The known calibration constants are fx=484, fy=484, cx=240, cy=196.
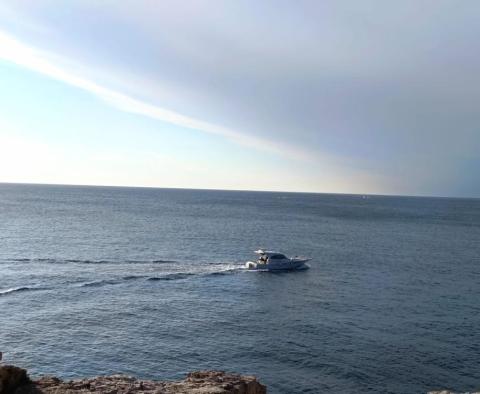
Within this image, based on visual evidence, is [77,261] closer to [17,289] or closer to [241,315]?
[17,289]

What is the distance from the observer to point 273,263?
8606 centimetres

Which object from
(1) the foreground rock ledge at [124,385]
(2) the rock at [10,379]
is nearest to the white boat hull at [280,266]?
(1) the foreground rock ledge at [124,385]

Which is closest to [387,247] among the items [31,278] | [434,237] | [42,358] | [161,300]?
[434,237]

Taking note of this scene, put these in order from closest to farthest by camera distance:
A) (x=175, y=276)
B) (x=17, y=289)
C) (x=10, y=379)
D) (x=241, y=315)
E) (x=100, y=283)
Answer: (x=10, y=379), (x=241, y=315), (x=17, y=289), (x=100, y=283), (x=175, y=276)

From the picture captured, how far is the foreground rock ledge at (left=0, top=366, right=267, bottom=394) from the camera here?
20.3 metres

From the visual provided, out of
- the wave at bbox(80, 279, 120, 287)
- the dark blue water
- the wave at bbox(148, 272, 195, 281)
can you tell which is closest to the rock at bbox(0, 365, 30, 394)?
the dark blue water

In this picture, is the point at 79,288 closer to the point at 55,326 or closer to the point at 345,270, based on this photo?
the point at 55,326

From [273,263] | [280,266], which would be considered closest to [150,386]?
[273,263]

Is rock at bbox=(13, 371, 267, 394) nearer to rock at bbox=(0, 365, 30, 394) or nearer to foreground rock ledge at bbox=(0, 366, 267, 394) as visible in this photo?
foreground rock ledge at bbox=(0, 366, 267, 394)

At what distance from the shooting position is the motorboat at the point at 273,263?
280 feet

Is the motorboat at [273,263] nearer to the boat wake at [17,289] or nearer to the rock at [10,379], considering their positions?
the boat wake at [17,289]

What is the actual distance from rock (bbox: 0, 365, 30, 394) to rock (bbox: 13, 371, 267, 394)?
246 mm

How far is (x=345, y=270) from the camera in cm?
8750

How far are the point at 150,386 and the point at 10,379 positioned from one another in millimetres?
6008
